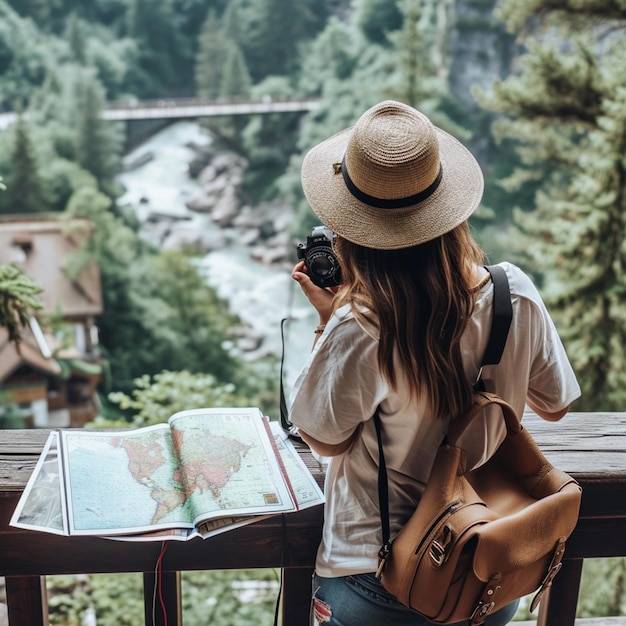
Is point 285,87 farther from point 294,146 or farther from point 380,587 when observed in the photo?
point 380,587

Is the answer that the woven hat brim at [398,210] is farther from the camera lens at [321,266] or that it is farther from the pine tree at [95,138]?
the pine tree at [95,138]

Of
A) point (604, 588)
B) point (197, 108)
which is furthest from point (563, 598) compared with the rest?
point (197, 108)

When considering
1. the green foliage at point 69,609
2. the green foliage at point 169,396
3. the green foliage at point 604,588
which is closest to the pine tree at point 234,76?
the green foliage at point 169,396

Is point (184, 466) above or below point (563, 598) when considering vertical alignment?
above

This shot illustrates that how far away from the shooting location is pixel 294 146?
46.7 ft

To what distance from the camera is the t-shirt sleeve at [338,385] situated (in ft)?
2.03

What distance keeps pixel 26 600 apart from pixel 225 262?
12.3 m

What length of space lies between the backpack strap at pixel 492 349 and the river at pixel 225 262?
9317 millimetres

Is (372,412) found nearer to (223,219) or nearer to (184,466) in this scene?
(184,466)

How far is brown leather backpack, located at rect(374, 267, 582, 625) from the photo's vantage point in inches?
23.7

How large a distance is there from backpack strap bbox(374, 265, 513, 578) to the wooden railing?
0.08m

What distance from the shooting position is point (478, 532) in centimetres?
59

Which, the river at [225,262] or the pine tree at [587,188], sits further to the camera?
the river at [225,262]

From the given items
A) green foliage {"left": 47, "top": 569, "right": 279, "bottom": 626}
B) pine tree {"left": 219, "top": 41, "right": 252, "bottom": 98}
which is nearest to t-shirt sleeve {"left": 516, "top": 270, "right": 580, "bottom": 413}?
green foliage {"left": 47, "top": 569, "right": 279, "bottom": 626}
